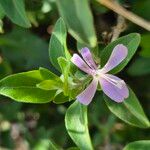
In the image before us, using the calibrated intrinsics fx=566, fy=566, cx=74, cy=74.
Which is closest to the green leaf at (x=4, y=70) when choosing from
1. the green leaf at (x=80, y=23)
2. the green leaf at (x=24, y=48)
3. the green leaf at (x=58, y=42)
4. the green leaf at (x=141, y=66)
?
the green leaf at (x=24, y=48)

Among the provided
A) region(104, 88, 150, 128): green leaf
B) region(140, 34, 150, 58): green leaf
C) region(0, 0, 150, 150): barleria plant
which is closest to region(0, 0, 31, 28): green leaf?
region(0, 0, 150, 150): barleria plant

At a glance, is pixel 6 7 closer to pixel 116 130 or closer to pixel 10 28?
pixel 10 28

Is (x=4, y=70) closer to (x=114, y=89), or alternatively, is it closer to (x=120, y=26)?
(x=120, y=26)

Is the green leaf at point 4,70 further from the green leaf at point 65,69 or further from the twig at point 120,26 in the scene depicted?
the green leaf at point 65,69

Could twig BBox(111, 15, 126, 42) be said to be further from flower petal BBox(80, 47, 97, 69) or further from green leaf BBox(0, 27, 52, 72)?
green leaf BBox(0, 27, 52, 72)

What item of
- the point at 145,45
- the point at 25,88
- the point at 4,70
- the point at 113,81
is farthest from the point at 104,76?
the point at 4,70

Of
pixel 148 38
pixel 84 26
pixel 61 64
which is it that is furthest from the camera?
pixel 148 38

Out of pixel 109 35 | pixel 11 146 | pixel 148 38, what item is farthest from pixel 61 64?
pixel 11 146
